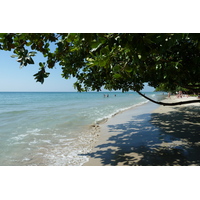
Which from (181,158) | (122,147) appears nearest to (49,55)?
(122,147)

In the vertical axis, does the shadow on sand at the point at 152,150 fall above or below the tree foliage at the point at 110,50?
below

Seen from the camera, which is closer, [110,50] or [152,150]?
[110,50]

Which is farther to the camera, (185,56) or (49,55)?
(185,56)

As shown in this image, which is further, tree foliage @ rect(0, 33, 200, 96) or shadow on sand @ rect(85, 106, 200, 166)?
shadow on sand @ rect(85, 106, 200, 166)

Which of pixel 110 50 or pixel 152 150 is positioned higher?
pixel 110 50

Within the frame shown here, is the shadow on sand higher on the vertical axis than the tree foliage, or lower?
lower

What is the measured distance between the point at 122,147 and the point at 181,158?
209 centimetres

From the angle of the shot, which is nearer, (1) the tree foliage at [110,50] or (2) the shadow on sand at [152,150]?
(1) the tree foliage at [110,50]
